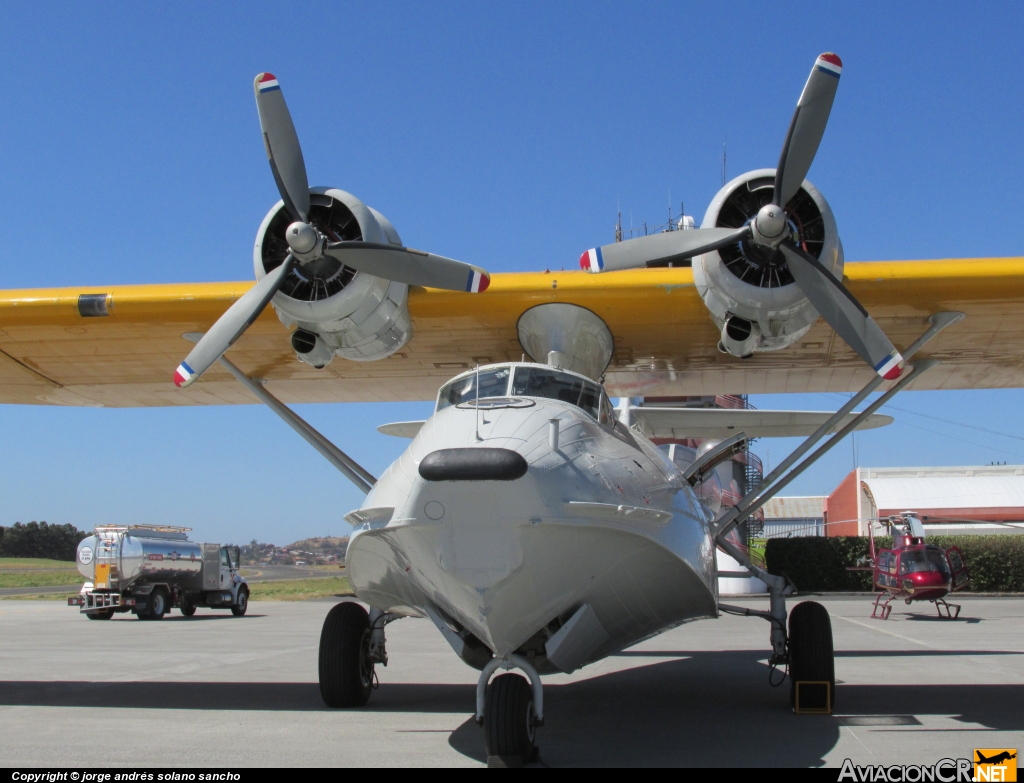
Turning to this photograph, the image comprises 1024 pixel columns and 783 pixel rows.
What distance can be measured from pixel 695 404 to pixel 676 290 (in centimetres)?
2041

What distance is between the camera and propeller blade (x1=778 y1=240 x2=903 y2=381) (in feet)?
24.2

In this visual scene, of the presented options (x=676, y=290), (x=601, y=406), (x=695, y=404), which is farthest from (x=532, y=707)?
(x=695, y=404)

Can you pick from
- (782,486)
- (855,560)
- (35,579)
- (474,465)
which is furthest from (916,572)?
(35,579)

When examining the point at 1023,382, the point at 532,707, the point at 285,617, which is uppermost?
the point at 1023,382

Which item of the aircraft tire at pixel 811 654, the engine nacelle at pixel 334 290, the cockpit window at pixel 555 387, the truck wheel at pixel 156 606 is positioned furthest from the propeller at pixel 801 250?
the truck wheel at pixel 156 606

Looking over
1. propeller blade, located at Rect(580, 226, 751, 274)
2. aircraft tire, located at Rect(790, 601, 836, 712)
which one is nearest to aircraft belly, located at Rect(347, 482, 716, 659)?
aircraft tire, located at Rect(790, 601, 836, 712)

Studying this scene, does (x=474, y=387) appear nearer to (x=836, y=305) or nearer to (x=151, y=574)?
(x=836, y=305)

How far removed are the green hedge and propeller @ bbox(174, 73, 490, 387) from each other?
27.3 metres

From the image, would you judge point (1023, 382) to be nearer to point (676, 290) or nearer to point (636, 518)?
point (676, 290)

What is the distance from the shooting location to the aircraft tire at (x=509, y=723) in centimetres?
504

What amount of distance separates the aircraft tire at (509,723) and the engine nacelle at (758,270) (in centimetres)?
399

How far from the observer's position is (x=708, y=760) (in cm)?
Answer: 558

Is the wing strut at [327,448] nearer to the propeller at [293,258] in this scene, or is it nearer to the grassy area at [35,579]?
the propeller at [293,258]

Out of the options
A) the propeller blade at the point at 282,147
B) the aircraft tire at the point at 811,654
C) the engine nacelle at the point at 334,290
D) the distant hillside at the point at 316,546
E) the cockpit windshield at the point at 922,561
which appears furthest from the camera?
the distant hillside at the point at 316,546
